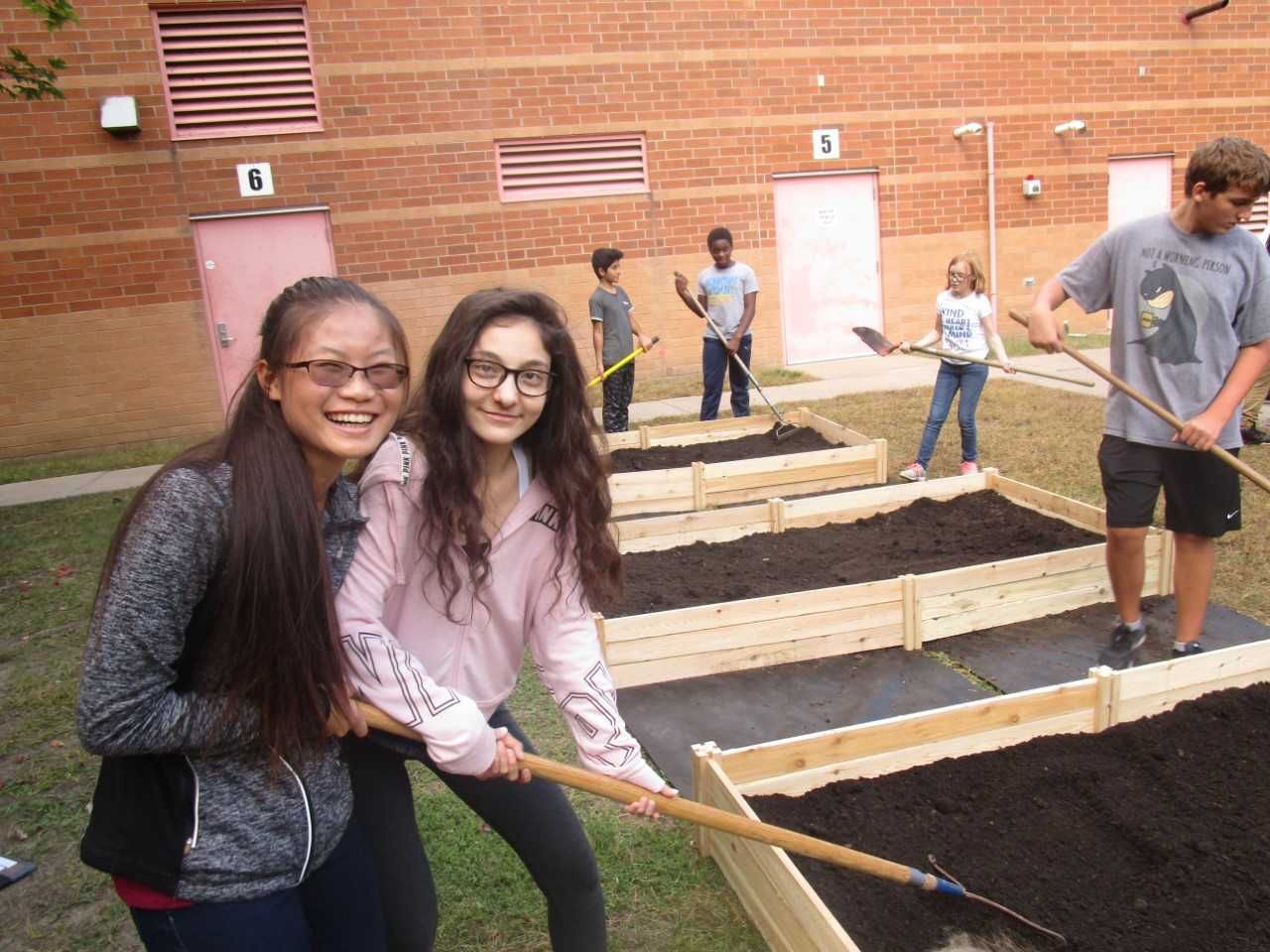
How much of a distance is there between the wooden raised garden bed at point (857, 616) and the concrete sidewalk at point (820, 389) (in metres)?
5.63

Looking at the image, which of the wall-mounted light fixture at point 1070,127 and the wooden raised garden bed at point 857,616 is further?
the wall-mounted light fixture at point 1070,127

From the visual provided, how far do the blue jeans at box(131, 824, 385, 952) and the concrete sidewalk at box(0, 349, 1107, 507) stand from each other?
7.33 meters

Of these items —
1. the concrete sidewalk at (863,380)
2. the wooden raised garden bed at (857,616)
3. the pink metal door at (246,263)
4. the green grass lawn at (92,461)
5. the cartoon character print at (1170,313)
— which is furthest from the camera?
the pink metal door at (246,263)

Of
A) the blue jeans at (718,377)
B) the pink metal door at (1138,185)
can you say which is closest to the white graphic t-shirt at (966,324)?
the blue jeans at (718,377)

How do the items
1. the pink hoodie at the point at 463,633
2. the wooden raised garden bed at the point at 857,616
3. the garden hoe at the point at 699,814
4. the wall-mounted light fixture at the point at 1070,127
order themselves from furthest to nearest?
the wall-mounted light fixture at the point at 1070,127
the wooden raised garden bed at the point at 857,616
the garden hoe at the point at 699,814
the pink hoodie at the point at 463,633

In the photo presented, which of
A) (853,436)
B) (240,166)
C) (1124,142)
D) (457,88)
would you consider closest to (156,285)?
(240,166)

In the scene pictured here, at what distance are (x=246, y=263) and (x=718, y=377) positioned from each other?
19.5 feet

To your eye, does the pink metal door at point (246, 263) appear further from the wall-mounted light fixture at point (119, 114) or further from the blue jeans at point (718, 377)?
the blue jeans at point (718, 377)

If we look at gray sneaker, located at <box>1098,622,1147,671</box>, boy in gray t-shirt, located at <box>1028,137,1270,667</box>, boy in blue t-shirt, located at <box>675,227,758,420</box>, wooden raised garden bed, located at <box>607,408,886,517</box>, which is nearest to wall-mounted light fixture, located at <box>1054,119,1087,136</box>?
boy in blue t-shirt, located at <box>675,227,758,420</box>

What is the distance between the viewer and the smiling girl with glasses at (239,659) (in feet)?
4.40

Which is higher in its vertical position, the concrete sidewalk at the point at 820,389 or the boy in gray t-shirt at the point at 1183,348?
the boy in gray t-shirt at the point at 1183,348

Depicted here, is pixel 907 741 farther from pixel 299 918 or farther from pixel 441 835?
pixel 299 918

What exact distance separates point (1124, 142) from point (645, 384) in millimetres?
7960

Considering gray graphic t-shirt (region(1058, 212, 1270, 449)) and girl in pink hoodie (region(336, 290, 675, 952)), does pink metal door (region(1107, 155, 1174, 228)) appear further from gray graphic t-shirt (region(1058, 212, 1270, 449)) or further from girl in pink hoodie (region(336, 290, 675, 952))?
girl in pink hoodie (region(336, 290, 675, 952))
